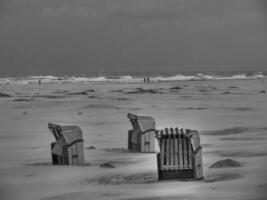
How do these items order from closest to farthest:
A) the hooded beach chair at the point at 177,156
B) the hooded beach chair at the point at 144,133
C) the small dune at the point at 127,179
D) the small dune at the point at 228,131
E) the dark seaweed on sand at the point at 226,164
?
the hooded beach chair at the point at 177,156 → the small dune at the point at 127,179 → the dark seaweed on sand at the point at 226,164 → the hooded beach chair at the point at 144,133 → the small dune at the point at 228,131

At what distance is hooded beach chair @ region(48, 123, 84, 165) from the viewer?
5.84 metres

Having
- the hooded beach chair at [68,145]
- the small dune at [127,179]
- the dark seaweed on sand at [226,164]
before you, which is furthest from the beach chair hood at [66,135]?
the dark seaweed on sand at [226,164]

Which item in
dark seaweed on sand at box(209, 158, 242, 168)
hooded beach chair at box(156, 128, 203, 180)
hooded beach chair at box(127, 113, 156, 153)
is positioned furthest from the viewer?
hooded beach chair at box(127, 113, 156, 153)

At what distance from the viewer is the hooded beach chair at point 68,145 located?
5838mm

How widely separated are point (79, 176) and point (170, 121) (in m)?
5.68

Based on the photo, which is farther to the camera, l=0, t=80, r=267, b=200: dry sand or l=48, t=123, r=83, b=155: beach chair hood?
l=48, t=123, r=83, b=155: beach chair hood

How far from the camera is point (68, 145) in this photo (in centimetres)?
589

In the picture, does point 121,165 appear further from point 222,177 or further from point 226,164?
point 222,177

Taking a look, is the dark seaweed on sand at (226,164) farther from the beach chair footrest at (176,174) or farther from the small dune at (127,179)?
the beach chair footrest at (176,174)

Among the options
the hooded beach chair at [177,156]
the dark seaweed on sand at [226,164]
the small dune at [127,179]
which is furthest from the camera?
the dark seaweed on sand at [226,164]

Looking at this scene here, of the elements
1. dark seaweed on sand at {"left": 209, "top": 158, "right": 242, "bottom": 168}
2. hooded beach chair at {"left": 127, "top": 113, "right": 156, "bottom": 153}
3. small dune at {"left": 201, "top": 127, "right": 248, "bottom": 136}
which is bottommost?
dark seaweed on sand at {"left": 209, "top": 158, "right": 242, "bottom": 168}

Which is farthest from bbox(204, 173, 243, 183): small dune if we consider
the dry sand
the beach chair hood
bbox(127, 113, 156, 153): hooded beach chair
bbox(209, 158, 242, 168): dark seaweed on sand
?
bbox(127, 113, 156, 153): hooded beach chair

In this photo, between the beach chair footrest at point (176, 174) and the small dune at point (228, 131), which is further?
the small dune at point (228, 131)

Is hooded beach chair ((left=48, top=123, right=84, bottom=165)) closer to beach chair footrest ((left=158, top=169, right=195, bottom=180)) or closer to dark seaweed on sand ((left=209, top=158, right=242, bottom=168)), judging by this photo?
beach chair footrest ((left=158, top=169, right=195, bottom=180))
